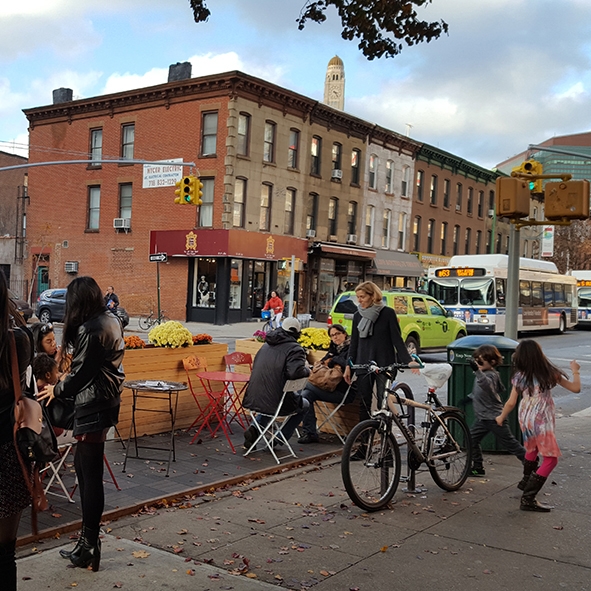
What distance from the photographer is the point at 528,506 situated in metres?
5.97

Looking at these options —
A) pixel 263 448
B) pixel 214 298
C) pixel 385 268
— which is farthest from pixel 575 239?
pixel 263 448

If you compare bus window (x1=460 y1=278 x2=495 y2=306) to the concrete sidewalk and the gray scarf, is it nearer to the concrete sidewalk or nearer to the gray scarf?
the gray scarf

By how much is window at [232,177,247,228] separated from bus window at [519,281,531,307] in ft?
40.6

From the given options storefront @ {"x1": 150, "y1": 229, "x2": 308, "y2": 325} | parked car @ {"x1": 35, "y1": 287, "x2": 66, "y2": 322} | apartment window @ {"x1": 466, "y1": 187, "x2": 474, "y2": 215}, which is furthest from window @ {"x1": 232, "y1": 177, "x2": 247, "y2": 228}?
apartment window @ {"x1": 466, "y1": 187, "x2": 474, "y2": 215}

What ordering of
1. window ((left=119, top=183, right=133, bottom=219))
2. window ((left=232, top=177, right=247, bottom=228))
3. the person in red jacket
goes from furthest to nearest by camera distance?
window ((left=119, top=183, right=133, bottom=219))
window ((left=232, top=177, right=247, bottom=228))
the person in red jacket

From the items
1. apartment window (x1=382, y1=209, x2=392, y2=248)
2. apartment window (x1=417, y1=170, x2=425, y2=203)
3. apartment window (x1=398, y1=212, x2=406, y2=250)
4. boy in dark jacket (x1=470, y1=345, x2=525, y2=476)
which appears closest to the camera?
boy in dark jacket (x1=470, y1=345, x2=525, y2=476)

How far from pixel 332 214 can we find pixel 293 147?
4.55 meters

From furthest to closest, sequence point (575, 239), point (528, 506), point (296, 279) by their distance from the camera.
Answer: point (575, 239)
point (296, 279)
point (528, 506)

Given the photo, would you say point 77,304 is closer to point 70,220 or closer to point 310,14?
point 310,14

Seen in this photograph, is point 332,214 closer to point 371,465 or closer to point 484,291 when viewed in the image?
point 484,291

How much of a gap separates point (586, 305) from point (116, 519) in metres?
39.6

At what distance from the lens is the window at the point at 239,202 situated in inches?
1251

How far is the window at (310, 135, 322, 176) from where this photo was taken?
1425 inches

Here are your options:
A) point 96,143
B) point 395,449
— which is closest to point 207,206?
point 96,143
